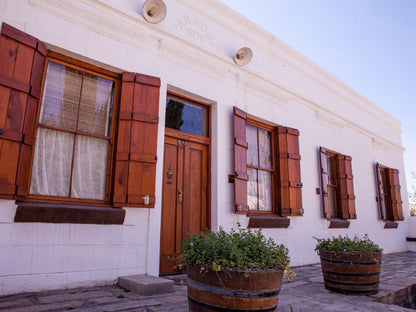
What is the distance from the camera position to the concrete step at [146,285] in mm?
3209

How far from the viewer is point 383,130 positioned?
10.1 m

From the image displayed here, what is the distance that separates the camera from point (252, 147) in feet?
19.0

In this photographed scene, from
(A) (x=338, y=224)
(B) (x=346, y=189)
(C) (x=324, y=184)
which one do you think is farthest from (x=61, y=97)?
(B) (x=346, y=189)

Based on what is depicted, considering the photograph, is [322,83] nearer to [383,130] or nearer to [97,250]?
[383,130]

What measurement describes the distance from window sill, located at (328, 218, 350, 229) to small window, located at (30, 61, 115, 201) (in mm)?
4938

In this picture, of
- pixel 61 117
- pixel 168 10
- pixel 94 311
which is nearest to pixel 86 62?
pixel 61 117

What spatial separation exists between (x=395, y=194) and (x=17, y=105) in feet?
33.1

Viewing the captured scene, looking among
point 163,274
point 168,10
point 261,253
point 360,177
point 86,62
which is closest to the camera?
point 261,253

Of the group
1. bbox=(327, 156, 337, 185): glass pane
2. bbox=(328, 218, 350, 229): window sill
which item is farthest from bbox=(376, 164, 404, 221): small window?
bbox=(328, 218, 350, 229): window sill

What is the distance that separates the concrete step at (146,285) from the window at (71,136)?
675mm

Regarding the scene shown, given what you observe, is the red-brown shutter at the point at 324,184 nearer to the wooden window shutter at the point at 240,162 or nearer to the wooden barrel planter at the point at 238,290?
the wooden window shutter at the point at 240,162

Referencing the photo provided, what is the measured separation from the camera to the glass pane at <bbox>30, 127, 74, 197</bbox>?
3447mm

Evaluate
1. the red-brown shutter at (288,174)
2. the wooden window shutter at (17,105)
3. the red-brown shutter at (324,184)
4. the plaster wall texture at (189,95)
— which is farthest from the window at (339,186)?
the wooden window shutter at (17,105)

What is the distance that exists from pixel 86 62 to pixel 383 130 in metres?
9.36
